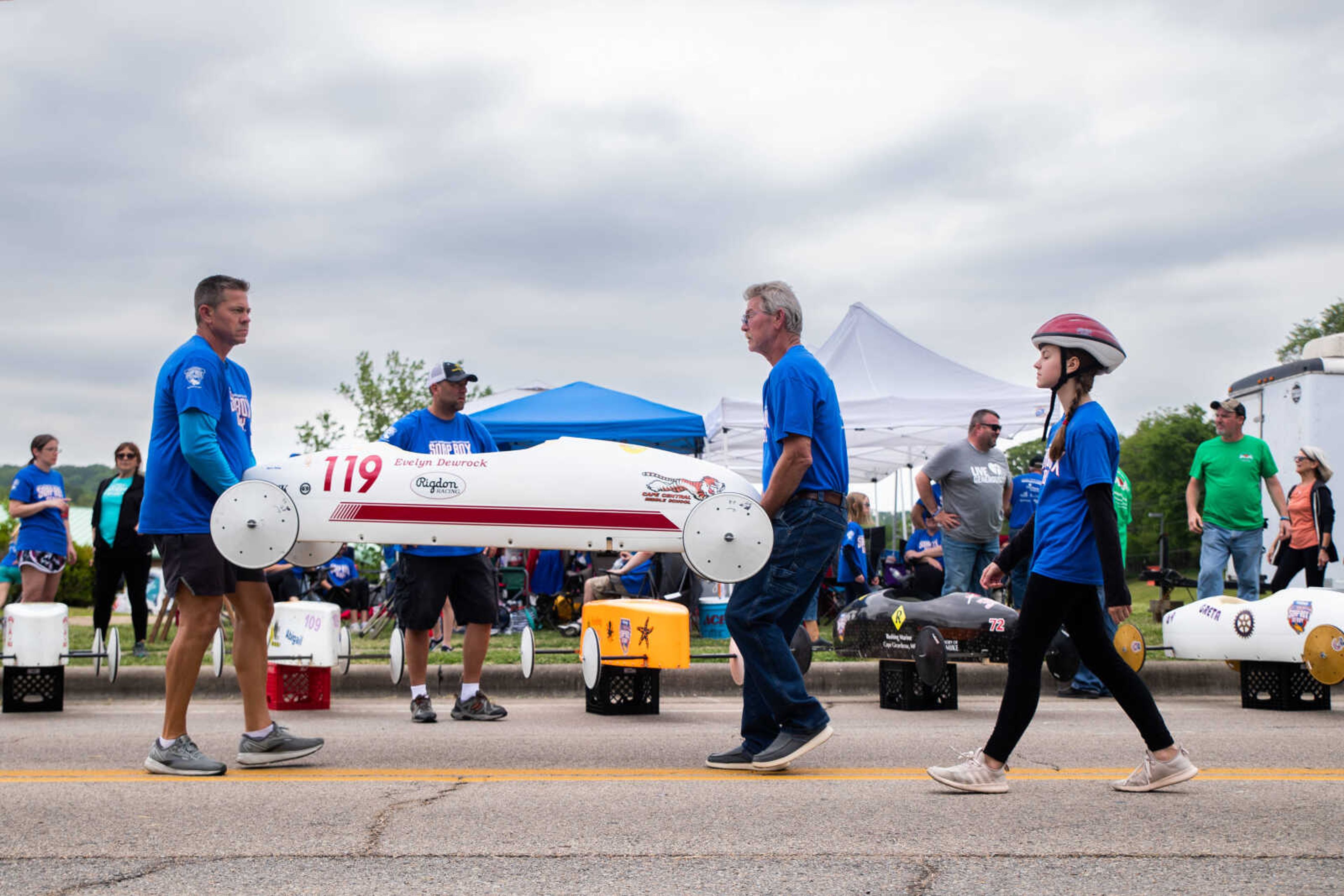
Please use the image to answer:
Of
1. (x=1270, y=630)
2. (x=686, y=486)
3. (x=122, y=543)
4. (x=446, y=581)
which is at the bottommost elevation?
Answer: (x=1270, y=630)

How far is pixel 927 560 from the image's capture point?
44.5 feet

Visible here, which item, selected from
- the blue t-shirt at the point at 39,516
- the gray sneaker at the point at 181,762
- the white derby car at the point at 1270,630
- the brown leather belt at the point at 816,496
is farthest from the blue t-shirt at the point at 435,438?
the white derby car at the point at 1270,630

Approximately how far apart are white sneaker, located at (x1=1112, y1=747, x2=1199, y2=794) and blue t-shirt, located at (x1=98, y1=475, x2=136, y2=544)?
9.06m

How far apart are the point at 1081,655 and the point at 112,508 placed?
9.16 metres

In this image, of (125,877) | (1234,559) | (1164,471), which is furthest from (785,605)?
(1164,471)

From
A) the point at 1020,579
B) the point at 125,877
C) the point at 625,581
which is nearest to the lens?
the point at 125,877

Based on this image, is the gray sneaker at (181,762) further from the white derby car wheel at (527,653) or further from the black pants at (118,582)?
the black pants at (118,582)

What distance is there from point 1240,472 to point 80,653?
8.96 meters

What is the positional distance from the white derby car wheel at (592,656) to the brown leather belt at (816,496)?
2552mm

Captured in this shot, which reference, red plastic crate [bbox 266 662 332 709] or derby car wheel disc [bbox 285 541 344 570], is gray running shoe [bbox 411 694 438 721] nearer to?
red plastic crate [bbox 266 662 332 709]

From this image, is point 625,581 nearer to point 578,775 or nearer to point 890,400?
point 890,400

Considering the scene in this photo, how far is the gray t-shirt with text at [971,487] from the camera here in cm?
957

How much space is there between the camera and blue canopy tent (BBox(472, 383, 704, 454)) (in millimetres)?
14273

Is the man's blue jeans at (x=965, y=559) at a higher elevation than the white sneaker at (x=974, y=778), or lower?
higher
